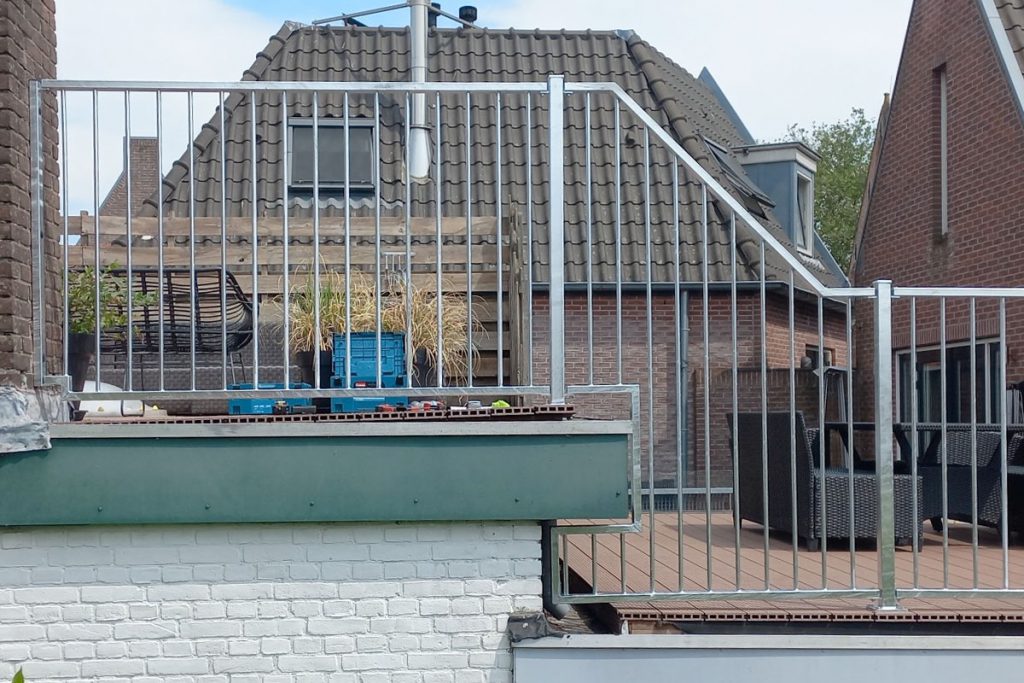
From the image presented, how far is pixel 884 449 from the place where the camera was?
4.35 metres

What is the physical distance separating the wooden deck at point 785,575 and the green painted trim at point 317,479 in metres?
0.53

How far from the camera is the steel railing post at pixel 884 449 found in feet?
14.2

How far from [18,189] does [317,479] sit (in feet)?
4.91

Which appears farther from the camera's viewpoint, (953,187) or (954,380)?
(953,187)

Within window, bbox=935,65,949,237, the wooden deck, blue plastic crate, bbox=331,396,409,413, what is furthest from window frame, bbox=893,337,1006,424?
blue plastic crate, bbox=331,396,409,413

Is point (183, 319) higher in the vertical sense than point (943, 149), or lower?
lower

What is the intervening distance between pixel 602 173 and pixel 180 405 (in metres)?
6.18

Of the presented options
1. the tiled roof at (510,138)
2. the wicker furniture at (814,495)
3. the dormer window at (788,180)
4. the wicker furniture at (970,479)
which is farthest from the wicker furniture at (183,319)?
the dormer window at (788,180)

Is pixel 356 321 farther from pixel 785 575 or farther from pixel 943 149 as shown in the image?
pixel 943 149

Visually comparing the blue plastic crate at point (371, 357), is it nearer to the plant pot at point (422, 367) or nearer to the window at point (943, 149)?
the plant pot at point (422, 367)

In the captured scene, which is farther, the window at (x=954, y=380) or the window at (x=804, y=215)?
the window at (x=804, y=215)

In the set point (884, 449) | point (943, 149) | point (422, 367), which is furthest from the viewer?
point (943, 149)

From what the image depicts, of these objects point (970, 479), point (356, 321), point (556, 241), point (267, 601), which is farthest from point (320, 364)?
point (970, 479)

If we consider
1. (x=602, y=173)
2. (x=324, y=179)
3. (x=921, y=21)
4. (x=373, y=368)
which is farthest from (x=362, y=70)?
(x=373, y=368)
